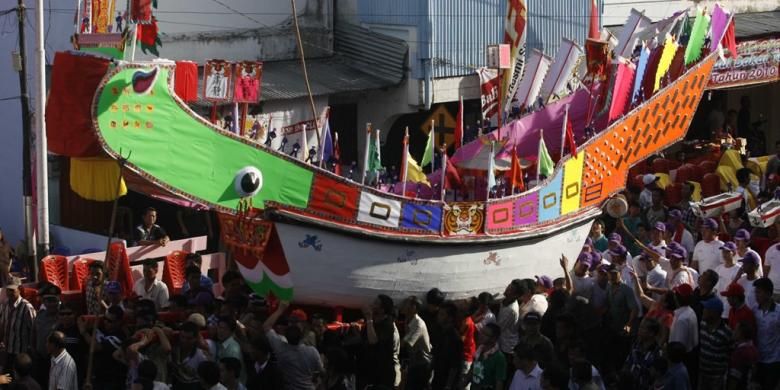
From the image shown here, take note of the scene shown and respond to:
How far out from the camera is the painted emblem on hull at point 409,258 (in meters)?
13.7

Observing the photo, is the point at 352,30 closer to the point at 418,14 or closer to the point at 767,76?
the point at 418,14

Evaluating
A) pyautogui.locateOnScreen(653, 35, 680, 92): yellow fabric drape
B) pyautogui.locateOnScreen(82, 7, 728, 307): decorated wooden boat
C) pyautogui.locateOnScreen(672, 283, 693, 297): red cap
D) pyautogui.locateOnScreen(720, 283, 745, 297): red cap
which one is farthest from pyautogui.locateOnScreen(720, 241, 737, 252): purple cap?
pyautogui.locateOnScreen(653, 35, 680, 92): yellow fabric drape

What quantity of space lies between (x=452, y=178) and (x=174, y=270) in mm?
3016

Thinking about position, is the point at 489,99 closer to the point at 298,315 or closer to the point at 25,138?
the point at 298,315

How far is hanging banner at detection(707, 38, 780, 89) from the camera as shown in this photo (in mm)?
23234

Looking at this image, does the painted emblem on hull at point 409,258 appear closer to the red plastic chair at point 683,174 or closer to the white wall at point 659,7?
the red plastic chair at point 683,174

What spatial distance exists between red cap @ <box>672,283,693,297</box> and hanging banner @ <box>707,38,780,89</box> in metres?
10.6

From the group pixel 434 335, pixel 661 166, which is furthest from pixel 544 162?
pixel 661 166

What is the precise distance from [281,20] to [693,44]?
6467mm

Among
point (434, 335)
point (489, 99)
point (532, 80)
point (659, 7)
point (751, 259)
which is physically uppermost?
point (659, 7)

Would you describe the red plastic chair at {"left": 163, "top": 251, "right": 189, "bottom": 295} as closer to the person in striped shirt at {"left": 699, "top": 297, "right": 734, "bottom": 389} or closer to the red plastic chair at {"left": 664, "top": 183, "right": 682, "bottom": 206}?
the person in striped shirt at {"left": 699, "top": 297, "right": 734, "bottom": 389}

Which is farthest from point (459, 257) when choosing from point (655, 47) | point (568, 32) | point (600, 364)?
point (568, 32)

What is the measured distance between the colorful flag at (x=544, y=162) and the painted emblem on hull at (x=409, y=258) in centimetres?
185

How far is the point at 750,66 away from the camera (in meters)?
23.8
